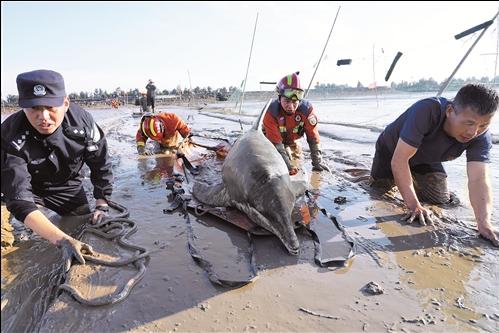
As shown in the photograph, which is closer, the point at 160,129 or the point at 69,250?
the point at 69,250

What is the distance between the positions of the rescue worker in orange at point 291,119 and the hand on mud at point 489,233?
3314 mm

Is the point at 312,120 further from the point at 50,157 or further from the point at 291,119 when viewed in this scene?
the point at 50,157

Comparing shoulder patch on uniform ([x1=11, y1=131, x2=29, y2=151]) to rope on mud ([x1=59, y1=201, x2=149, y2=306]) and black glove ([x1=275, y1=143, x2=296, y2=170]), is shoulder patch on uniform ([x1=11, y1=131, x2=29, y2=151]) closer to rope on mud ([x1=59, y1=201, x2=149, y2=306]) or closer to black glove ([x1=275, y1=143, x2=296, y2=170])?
rope on mud ([x1=59, y1=201, x2=149, y2=306])

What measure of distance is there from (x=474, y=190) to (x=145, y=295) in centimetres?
366

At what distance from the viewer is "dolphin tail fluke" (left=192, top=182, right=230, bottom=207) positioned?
4.46 meters

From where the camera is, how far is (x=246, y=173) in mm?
4117

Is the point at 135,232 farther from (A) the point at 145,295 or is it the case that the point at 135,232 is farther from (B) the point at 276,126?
(B) the point at 276,126

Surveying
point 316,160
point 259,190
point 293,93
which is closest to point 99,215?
point 259,190

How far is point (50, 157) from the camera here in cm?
380

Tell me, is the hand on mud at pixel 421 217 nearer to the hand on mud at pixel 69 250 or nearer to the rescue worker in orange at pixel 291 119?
the rescue worker in orange at pixel 291 119

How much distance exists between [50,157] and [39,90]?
1.00m

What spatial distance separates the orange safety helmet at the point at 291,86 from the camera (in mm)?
6543

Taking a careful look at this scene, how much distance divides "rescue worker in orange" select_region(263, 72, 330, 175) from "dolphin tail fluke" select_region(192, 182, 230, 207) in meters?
2.03

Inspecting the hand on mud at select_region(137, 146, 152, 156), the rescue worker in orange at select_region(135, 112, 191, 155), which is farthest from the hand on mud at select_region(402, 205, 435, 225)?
the hand on mud at select_region(137, 146, 152, 156)
